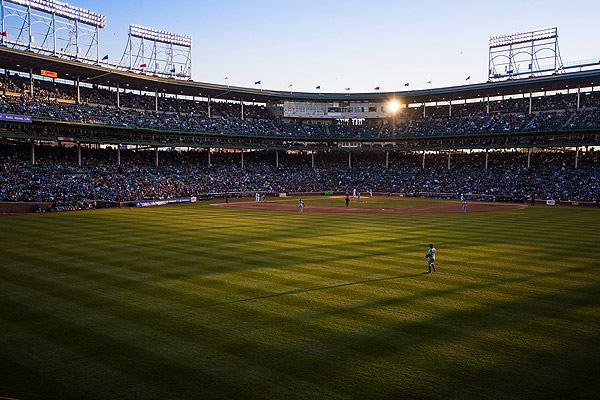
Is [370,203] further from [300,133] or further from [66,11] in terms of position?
[66,11]

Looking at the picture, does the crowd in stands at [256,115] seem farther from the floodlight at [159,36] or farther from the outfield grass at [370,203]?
the outfield grass at [370,203]

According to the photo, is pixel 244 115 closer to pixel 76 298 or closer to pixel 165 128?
pixel 165 128

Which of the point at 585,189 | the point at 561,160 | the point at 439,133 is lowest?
the point at 585,189

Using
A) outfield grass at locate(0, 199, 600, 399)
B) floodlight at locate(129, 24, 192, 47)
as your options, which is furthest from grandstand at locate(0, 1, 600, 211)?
outfield grass at locate(0, 199, 600, 399)

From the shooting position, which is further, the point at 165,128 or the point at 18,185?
the point at 165,128

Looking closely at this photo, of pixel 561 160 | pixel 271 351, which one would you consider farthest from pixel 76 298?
pixel 561 160

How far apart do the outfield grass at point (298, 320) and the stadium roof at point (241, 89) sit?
44896 mm

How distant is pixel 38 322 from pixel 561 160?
251 ft

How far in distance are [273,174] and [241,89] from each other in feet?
60.6

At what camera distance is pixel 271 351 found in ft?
32.4

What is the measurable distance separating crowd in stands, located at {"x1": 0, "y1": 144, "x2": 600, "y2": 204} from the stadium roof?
1182 cm

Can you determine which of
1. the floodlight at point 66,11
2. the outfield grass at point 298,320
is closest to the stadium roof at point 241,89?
the floodlight at point 66,11

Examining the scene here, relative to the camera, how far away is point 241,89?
3216 inches

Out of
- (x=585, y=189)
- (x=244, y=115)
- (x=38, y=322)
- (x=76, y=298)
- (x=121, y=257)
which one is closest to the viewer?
(x=38, y=322)
